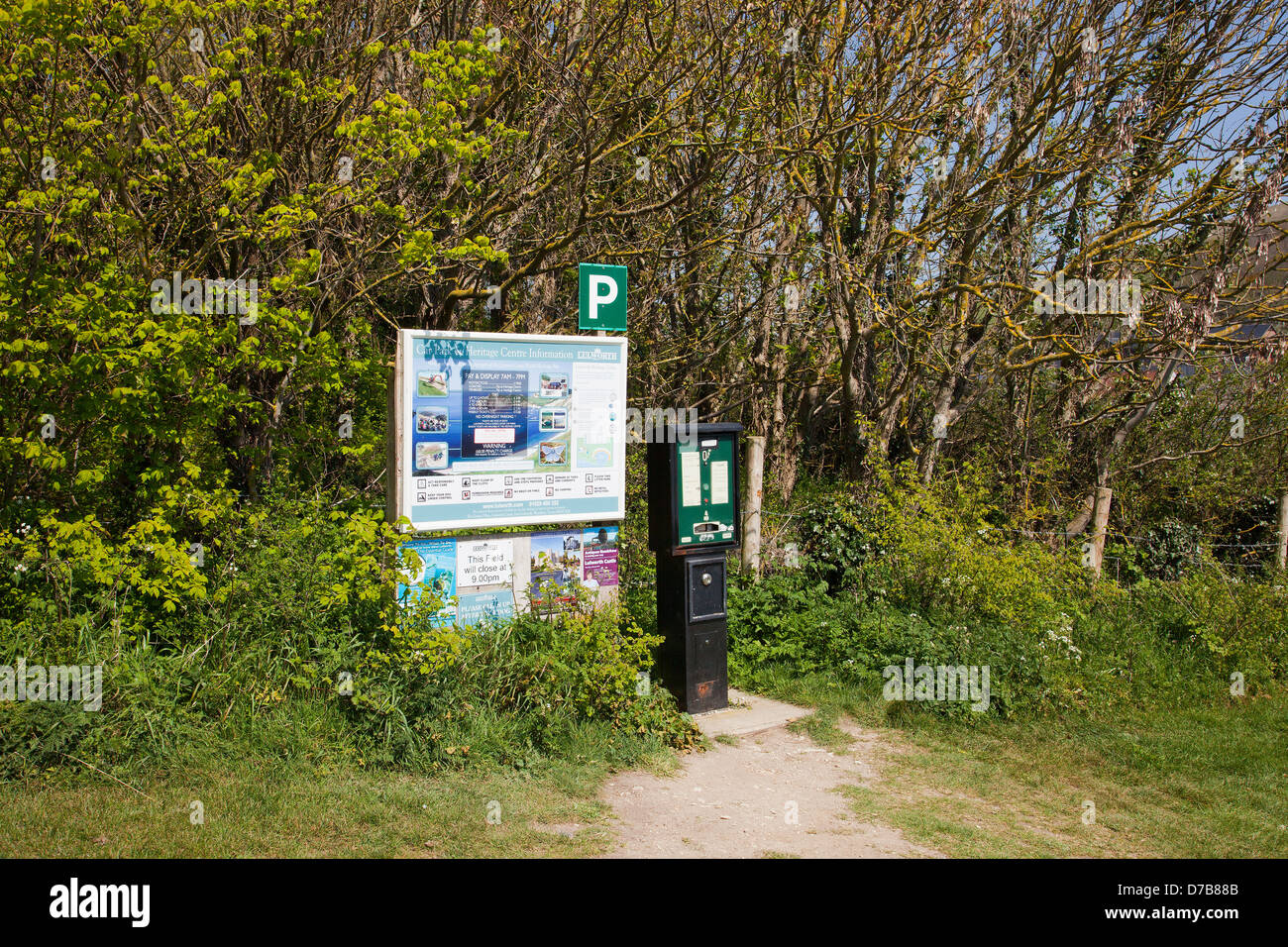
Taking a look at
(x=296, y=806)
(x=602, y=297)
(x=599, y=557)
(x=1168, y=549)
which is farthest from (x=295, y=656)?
(x=1168, y=549)

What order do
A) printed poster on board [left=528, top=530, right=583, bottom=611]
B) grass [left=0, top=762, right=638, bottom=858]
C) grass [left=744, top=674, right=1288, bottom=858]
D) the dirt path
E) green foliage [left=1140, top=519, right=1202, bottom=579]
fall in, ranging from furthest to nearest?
green foliage [left=1140, top=519, right=1202, bottom=579] → printed poster on board [left=528, top=530, right=583, bottom=611] → grass [left=744, top=674, right=1288, bottom=858] → the dirt path → grass [left=0, top=762, right=638, bottom=858]

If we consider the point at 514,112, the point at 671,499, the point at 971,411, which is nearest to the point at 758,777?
the point at 671,499

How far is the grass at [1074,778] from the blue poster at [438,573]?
274 cm

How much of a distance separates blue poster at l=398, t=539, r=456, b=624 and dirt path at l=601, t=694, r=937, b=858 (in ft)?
5.17

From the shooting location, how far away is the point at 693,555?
7.10 m

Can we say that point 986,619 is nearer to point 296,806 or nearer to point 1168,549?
point 1168,549

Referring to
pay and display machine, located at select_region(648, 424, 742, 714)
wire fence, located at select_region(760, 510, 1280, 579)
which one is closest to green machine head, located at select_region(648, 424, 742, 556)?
pay and display machine, located at select_region(648, 424, 742, 714)
